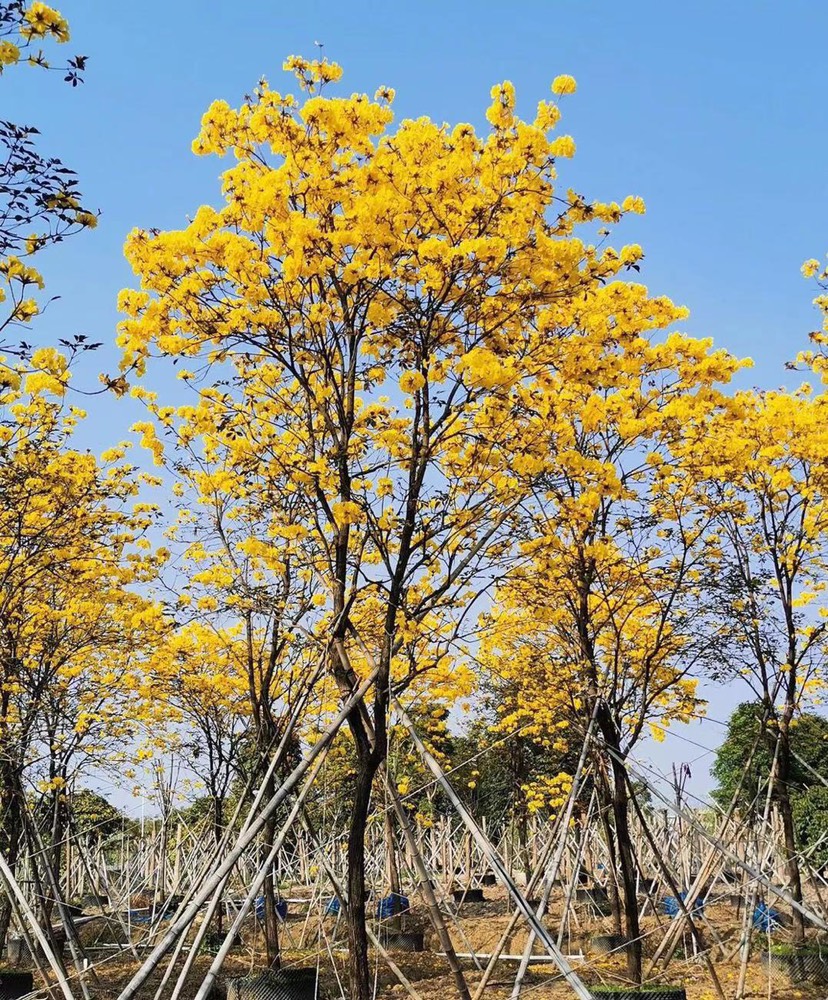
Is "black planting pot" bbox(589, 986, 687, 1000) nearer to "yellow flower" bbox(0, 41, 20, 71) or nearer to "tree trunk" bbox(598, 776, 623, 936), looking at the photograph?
"tree trunk" bbox(598, 776, 623, 936)

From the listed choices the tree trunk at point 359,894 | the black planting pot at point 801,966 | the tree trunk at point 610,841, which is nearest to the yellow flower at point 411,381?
the tree trunk at point 359,894

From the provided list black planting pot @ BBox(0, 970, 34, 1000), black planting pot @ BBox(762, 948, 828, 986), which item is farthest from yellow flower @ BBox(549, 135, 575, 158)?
black planting pot @ BBox(0, 970, 34, 1000)

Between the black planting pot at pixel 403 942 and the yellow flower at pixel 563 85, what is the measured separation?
10817mm

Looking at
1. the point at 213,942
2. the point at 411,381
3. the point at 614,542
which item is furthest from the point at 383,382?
the point at 213,942

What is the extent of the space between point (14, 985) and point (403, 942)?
5040mm

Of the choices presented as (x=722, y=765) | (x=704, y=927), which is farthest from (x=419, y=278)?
(x=722, y=765)

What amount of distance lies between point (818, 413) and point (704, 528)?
91.6 inches

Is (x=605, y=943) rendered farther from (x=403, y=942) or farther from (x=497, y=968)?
(x=403, y=942)

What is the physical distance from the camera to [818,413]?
33.8ft

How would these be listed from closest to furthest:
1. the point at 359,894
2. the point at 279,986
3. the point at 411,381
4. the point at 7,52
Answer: the point at 7,52 → the point at 359,894 → the point at 411,381 → the point at 279,986

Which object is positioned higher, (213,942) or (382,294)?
Answer: (382,294)

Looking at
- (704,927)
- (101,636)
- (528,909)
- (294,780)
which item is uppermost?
(101,636)

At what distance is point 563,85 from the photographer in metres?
5.68

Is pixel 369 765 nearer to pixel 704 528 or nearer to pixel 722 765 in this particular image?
pixel 704 528
